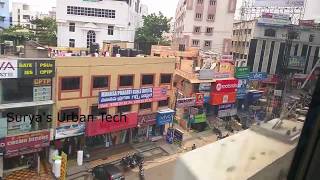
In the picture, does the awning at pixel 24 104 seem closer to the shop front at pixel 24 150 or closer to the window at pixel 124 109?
the shop front at pixel 24 150

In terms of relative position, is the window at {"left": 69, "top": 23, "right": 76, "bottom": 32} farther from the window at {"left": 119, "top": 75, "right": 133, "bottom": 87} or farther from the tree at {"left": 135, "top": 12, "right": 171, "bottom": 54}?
the window at {"left": 119, "top": 75, "right": 133, "bottom": 87}

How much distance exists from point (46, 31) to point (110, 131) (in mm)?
20732

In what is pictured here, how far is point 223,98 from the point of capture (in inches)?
880

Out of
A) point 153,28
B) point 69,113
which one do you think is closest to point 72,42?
point 153,28

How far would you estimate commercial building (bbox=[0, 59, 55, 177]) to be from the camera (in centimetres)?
1249

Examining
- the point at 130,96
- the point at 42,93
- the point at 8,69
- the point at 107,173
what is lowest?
the point at 107,173

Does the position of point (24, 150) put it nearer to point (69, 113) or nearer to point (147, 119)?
point (69, 113)

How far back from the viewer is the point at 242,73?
23703 mm

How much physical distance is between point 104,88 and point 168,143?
534 centimetres

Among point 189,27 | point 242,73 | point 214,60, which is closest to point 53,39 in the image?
point 189,27

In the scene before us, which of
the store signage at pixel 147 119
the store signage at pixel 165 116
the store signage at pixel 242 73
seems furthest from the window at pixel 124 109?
the store signage at pixel 242 73

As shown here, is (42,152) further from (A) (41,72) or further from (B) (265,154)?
(B) (265,154)

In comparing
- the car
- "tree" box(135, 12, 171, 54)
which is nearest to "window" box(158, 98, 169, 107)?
the car

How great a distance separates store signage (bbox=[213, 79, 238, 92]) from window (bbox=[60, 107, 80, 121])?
10051 mm
